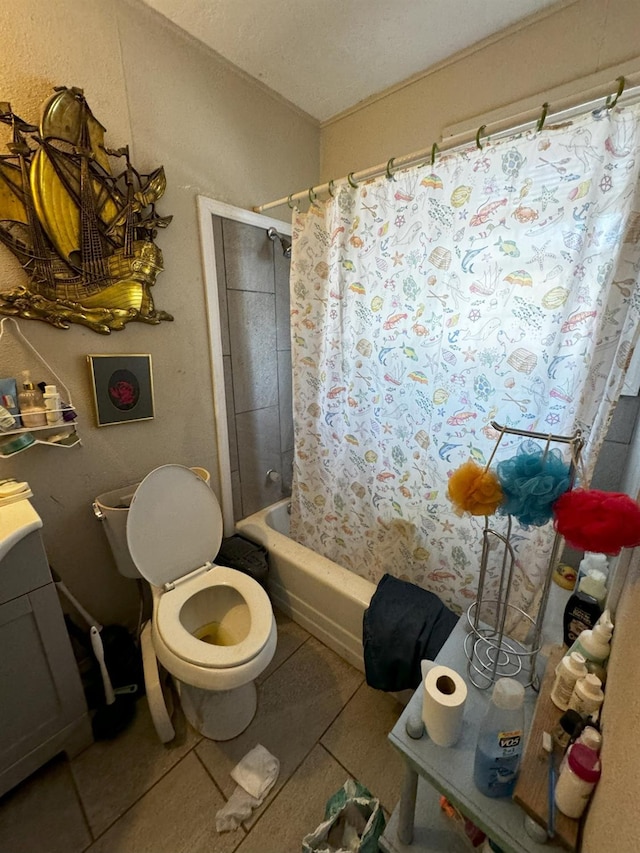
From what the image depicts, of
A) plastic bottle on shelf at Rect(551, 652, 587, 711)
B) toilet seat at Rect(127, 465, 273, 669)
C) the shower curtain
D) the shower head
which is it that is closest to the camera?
plastic bottle on shelf at Rect(551, 652, 587, 711)

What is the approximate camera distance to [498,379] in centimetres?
109

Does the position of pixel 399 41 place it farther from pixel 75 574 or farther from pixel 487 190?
pixel 75 574

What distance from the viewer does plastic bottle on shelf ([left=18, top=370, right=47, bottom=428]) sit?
1.12 meters

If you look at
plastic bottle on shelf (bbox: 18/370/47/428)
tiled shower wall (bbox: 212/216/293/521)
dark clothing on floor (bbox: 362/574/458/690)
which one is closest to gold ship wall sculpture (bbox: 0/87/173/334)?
plastic bottle on shelf (bbox: 18/370/47/428)

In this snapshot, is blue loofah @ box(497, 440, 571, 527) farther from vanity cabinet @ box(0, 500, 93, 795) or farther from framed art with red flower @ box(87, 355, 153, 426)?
framed art with red flower @ box(87, 355, 153, 426)

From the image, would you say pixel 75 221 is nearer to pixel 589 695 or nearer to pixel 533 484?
pixel 533 484

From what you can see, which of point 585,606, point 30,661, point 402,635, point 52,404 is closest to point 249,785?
point 402,635

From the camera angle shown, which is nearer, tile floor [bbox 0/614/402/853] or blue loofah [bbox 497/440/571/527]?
blue loofah [bbox 497/440/571/527]

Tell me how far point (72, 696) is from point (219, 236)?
70.8 inches

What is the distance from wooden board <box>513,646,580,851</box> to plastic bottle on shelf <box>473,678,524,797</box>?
0.09 feet

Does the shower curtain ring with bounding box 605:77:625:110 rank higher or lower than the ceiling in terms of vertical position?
lower

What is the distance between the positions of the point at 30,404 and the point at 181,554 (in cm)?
74

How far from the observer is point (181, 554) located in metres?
1.36

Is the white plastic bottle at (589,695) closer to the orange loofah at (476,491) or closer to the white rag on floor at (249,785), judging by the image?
the orange loofah at (476,491)
